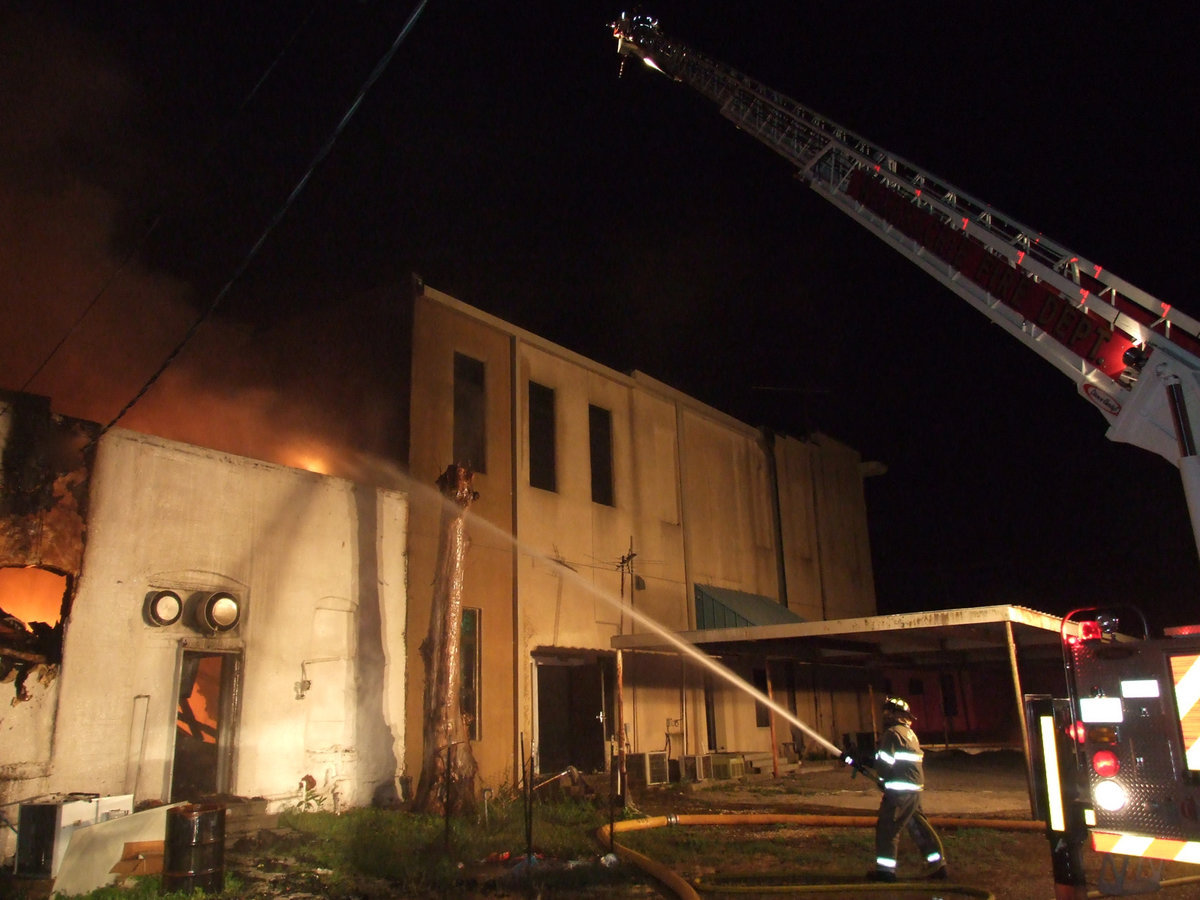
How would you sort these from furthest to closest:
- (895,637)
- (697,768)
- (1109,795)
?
(697,768) → (895,637) → (1109,795)

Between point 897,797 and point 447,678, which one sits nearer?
point 897,797

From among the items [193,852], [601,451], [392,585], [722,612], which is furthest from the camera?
[722,612]

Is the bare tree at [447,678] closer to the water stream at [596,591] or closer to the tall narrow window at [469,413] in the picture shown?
the water stream at [596,591]

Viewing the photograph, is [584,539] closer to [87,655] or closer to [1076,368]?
[87,655]

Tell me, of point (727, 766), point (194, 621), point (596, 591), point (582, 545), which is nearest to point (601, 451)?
point (582, 545)

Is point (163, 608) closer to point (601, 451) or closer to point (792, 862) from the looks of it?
point (792, 862)

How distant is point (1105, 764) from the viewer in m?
4.64

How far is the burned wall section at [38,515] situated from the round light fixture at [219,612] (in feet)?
4.62

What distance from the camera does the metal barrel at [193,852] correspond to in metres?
6.95

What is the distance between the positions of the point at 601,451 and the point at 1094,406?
10.4m

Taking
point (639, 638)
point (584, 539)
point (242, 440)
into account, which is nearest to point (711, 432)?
point (584, 539)

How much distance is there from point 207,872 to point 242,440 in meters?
8.90

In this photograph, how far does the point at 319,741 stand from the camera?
35.8ft

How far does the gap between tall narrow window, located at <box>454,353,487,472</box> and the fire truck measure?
6227 millimetres
